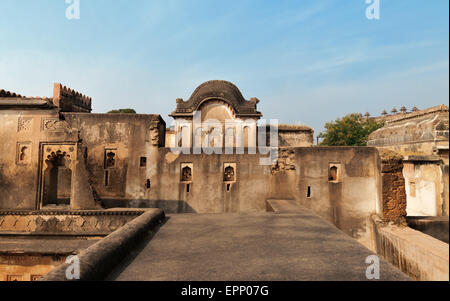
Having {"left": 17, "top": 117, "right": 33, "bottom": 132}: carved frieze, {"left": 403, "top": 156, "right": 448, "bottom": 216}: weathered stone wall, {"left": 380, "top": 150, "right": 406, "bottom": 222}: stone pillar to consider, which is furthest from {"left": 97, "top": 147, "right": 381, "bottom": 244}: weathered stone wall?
{"left": 17, "top": 117, "right": 33, "bottom": 132}: carved frieze

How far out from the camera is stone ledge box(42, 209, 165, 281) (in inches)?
82.3

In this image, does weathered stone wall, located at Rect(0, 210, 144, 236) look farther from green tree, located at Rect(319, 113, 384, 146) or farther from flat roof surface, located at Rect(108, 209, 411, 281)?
green tree, located at Rect(319, 113, 384, 146)

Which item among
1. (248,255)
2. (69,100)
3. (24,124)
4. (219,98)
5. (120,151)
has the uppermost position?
(219,98)

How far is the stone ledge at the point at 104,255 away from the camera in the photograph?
2.09 m

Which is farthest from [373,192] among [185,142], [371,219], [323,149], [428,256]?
[185,142]

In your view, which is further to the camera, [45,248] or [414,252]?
[414,252]

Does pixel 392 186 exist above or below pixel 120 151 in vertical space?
below

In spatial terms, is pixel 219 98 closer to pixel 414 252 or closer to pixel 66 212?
pixel 66 212

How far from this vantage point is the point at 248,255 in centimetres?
287

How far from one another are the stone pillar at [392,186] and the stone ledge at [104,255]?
27.6 feet

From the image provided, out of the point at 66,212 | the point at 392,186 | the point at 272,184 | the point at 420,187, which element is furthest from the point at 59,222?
the point at 420,187

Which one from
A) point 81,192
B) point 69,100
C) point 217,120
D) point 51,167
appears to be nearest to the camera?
point 81,192

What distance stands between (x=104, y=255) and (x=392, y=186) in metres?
9.39

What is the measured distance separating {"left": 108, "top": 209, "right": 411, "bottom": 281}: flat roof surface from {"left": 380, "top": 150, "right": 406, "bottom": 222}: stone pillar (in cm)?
593
